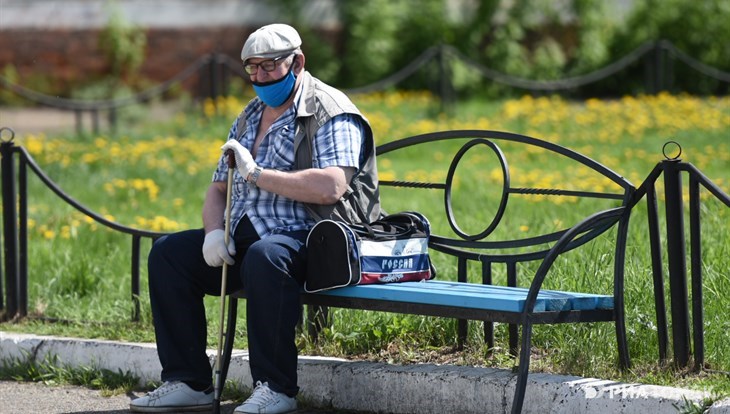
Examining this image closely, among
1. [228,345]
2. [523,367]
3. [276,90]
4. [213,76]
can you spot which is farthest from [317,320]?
[213,76]

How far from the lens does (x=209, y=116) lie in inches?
492

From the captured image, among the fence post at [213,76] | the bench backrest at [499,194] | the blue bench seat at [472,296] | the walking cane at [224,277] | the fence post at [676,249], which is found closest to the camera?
the blue bench seat at [472,296]

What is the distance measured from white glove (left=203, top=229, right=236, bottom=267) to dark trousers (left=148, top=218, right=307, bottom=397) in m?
0.08

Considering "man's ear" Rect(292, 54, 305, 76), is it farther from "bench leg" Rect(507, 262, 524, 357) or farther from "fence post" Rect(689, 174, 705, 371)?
"fence post" Rect(689, 174, 705, 371)

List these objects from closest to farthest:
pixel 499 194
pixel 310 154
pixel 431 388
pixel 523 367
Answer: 1. pixel 523 367
2. pixel 431 388
3. pixel 310 154
4. pixel 499 194

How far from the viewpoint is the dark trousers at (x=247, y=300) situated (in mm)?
4156

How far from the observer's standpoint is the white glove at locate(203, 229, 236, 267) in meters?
4.36

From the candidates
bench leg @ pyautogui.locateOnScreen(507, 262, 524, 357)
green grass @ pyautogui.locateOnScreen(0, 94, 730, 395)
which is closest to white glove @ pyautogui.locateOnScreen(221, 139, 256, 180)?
green grass @ pyautogui.locateOnScreen(0, 94, 730, 395)

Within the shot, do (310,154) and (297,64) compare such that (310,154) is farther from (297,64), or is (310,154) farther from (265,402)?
(265,402)

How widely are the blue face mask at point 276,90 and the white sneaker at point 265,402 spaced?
101 cm

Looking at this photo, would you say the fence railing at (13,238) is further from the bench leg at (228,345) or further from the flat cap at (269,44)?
the flat cap at (269,44)

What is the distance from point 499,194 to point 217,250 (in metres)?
3.87

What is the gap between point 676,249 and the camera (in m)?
4.08

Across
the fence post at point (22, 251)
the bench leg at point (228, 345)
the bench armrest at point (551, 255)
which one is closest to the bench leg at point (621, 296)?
the bench armrest at point (551, 255)
